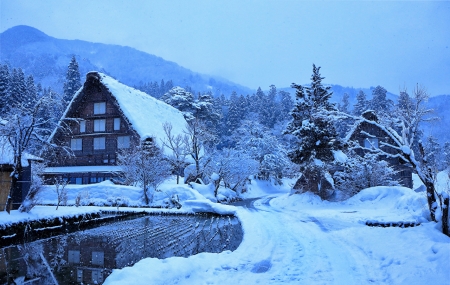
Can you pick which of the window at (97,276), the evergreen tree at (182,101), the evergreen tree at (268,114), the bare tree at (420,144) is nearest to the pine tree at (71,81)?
the evergreen tree at (182,101)

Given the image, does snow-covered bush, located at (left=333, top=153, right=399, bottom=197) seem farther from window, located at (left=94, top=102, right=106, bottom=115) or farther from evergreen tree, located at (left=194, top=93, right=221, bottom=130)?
evergreen tree, located at (left=194, top=93, right=221, bottom=130)

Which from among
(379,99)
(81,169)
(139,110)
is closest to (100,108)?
(139,110)

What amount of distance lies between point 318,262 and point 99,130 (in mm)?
30306

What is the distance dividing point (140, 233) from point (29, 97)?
131 ft

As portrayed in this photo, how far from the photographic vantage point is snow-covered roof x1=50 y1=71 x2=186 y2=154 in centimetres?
3041

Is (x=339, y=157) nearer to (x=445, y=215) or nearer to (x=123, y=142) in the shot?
(x=445, y=215)

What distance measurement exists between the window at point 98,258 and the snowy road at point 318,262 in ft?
8.27

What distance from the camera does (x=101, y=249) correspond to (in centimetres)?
1013

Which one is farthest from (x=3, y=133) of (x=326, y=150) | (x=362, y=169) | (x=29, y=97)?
(x=29, y=97)

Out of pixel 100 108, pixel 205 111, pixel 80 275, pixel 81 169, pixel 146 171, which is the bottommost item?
pixel 80 275

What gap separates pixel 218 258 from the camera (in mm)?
7750

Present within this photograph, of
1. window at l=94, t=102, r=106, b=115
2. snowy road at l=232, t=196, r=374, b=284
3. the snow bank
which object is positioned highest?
window at l=94, t=102, r=106, b=115

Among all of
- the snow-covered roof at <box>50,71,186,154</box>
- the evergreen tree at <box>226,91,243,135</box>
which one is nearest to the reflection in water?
the snow-covered roof at <box>50,71,186,154</box>

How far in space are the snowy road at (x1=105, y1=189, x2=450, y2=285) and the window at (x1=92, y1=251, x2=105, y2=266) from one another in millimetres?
2520
